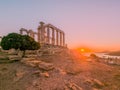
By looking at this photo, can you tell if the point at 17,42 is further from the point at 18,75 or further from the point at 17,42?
the point at 18,75

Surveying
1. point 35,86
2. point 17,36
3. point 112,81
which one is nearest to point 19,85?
point 35,86

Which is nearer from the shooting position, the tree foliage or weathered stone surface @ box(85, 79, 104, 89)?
weathered stone surface @ box(85, 79, 104, 89)

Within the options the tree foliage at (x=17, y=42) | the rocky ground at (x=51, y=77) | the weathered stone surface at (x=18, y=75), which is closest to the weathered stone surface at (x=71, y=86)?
the rocky ground at (x=51, y=77)

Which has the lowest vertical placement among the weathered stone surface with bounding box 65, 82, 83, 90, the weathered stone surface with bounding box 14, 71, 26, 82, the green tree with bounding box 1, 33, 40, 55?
the weathered stone surface with bounding box 65, 82, 83, 90

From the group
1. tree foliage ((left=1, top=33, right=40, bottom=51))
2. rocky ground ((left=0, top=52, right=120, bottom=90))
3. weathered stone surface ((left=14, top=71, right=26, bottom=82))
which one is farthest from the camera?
tree foliage ((left=1, top=33, right=40, bottom=51))

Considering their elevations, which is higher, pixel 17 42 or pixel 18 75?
pixel 17 42

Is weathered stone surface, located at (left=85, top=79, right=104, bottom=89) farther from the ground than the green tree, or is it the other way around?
the green tree

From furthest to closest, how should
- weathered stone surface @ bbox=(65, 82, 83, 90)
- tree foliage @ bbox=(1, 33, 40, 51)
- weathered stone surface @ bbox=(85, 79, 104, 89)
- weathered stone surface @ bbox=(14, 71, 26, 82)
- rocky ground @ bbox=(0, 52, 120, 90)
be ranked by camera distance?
tree foliage @ bbox=(1, 33, 40, 51), weathered stone surface @ bbox=(14, 71, 26, 82), weathered stone surface @ bbox=(85, 79, 104, 89), rocky ground @ bbox=(0, 52, 120, 90), weathered stone surface @ bbox=(65, 82, 83, 90)

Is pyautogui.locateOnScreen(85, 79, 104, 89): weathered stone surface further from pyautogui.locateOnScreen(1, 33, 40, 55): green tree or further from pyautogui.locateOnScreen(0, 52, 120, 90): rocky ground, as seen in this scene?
pyautogui.locateOnScreen(1, 33, 40, 55): green tree

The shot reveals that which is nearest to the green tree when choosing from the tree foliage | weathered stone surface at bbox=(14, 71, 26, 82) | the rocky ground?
the tree foliage

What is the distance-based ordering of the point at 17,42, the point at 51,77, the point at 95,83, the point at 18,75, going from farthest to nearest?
the point at 17,42 < the point at 18,75 < the point at 51,77 < the point at 95,83

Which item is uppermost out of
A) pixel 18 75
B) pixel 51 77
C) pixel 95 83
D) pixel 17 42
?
pixel 17 42

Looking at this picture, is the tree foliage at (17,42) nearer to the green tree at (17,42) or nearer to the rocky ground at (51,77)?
the green tree at (17,42)

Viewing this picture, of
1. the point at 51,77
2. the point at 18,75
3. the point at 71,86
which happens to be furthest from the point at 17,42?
the point at 71,86
